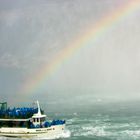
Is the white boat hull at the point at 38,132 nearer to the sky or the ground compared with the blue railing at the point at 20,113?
nearer to the ground

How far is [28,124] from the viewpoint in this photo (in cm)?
11138

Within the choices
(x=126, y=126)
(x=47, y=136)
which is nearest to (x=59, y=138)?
(x=47, y=136)

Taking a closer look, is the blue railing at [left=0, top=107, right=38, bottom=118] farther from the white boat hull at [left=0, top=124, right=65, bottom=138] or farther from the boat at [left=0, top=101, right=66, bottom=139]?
the white boat hull at [left=0, top=124, right=65, bottom=138]

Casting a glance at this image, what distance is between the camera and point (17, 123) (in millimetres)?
112062

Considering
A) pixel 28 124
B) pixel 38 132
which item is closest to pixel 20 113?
pixel 28 124

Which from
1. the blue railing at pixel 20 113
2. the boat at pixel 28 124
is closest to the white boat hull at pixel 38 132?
the boat at pixel 28 124

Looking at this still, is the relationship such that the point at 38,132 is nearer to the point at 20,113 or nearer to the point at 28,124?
the point at 28,124

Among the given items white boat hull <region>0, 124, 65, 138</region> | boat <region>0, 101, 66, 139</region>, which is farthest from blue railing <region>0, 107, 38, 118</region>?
white boat hull <region>0, 124, 65, 138</region>

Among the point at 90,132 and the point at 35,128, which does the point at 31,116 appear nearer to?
the point at 35,128

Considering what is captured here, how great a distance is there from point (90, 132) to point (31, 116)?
17.7m

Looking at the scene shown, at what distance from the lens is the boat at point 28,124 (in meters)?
108

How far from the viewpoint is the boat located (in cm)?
10781

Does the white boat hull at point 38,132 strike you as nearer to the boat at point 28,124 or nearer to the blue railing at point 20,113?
the boat at point 28,124

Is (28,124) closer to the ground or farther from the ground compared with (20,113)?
closer to the ground
